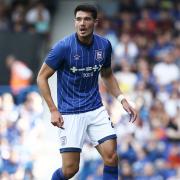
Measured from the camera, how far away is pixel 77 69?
9312mm

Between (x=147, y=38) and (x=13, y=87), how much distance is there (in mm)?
3780

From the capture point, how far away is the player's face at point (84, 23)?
9.14 metres

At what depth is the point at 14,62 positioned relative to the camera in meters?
18.1

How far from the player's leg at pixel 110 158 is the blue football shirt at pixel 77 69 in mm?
473

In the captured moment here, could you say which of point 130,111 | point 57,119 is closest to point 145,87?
point 130,111

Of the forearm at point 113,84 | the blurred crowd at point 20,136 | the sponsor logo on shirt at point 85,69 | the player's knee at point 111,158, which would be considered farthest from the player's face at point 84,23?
the blurred crowd at point 20,136

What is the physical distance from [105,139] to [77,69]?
87cm

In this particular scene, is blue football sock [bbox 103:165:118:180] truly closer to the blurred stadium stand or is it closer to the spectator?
the blurred stadium stand

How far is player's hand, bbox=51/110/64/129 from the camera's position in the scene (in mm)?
9039

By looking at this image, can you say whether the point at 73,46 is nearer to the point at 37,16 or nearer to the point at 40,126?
the point at 40,126

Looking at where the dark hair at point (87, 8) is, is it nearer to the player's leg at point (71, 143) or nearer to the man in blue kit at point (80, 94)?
the man in blue kit at point (80, 94)

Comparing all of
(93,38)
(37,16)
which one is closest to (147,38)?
(37,16)

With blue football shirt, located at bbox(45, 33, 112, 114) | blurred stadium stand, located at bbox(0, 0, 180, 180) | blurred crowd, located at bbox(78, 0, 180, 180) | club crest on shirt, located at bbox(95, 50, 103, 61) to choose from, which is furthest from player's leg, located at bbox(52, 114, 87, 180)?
blurred crowd, located at bbox(78, 0, 180, 180)

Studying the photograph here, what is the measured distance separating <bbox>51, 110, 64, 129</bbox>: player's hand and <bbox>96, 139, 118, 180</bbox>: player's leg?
60 centimetres
